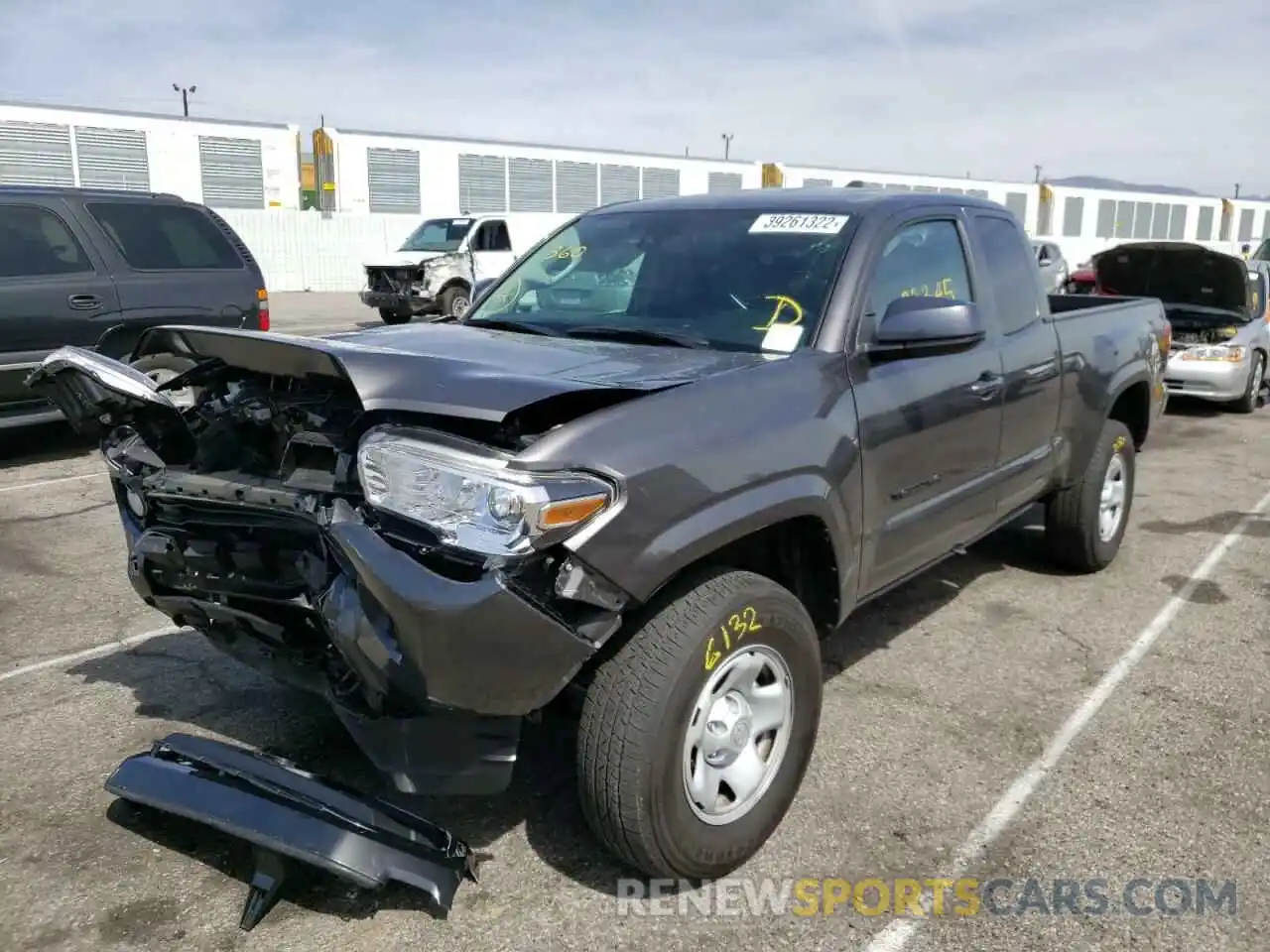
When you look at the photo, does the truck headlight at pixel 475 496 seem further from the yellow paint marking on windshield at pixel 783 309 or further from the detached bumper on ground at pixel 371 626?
the yellow paint marking on windshield at pixel 783 309

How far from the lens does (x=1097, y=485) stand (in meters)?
5.04

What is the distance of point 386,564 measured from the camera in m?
2.25

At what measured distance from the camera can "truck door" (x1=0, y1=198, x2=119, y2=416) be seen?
23.9 feet

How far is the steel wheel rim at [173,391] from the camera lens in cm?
317

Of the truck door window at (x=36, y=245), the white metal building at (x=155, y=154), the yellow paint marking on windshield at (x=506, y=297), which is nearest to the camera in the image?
the yellow paint marking on windshield at (x=506, y=297)

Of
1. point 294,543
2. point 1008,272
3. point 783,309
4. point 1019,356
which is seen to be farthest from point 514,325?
point 1008,272

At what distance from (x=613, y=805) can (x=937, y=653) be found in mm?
2298

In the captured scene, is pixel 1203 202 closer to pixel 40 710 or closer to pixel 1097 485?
pixel 1097 485

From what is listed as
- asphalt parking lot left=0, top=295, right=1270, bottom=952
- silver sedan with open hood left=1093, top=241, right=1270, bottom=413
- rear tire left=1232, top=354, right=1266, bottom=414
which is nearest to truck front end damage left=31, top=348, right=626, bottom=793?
asphalt parking lot left=0, top=295, right=1270, bottom=952

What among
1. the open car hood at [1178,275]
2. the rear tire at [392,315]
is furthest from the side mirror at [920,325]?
the rear tire at [392,315]

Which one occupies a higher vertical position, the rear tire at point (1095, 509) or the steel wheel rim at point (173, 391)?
the steel wheel rim at point (173, 391)

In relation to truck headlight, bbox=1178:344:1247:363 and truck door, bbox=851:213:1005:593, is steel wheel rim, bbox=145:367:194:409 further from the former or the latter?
truck headlight, bbox=1178:344:1247:363

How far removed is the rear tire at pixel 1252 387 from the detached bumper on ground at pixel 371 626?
1057 centimetres

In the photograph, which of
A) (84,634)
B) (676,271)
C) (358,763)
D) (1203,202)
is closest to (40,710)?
(84,634)
